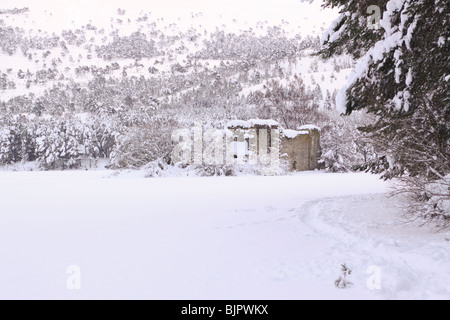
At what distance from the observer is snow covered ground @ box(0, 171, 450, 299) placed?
3.27m

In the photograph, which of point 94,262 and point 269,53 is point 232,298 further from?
point 269,53

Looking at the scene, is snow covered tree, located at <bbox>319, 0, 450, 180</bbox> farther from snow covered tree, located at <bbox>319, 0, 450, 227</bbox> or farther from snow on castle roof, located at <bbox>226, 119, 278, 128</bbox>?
snow on castle roof, located at <bbox>226, 119, 278, 128</bbox>

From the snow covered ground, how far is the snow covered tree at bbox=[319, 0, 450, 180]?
1543 millimetres

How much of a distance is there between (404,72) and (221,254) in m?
3.40

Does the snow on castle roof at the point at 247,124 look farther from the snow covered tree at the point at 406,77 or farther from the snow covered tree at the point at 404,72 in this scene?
the snow covered tree at the point at 404,72

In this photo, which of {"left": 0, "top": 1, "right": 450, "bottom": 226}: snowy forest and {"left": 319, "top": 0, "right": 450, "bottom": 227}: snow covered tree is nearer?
{"left": 319, "top": 0, "right": 450, "bottom": 227}: snow covered tree

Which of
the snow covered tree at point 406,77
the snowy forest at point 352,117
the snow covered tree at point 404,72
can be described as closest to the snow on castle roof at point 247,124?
the snowy forest at point 352,117

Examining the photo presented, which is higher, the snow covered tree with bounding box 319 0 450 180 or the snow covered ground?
the snow covered tree with bounding box 319 0 450 180

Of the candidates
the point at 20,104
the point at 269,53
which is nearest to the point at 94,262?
the point at 20,104

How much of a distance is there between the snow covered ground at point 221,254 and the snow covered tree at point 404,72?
1543 millimetres

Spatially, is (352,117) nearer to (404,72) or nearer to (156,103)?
(404,72)

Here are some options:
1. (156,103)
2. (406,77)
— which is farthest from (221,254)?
(156,103)

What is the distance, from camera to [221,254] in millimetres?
4496

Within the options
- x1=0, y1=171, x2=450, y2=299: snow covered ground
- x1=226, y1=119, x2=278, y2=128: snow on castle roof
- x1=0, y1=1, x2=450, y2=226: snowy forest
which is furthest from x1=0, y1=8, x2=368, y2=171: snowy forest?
x1=226, y1=119, x2=278, y2=128: snow on castle roof
